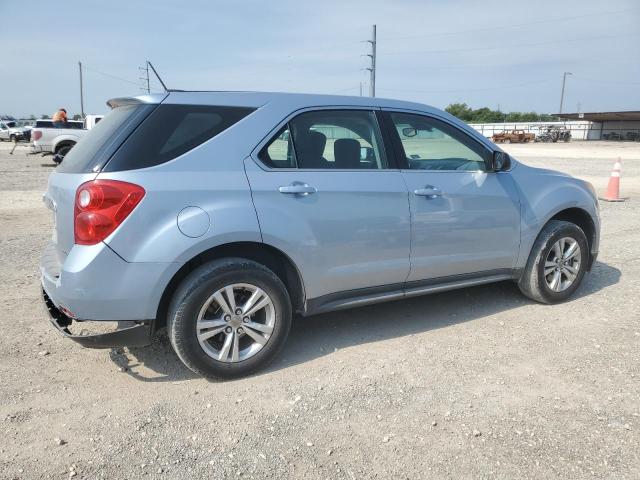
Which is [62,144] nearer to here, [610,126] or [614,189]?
[614,189]

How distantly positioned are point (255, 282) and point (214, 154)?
2.76ft

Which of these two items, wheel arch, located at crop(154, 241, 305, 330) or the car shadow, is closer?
wheel arch, located at crop(154, 241, 305, 330)

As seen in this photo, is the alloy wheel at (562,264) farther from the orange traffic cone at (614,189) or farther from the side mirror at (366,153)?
the orange traffic cone at (614,189)

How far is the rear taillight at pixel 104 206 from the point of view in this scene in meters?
2.89

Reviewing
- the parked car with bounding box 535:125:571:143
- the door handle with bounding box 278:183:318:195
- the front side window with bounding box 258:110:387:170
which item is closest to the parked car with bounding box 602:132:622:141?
the parked car with bounding box 535:125:571:143

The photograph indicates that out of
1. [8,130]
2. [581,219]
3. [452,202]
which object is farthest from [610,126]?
[452,202]

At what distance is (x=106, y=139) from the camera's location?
3113mm

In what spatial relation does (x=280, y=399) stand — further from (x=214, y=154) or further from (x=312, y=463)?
(x=214, y=154)

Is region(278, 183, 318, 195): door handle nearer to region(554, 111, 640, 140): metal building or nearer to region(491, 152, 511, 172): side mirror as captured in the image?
region(491, 152, 511, 172): side mirror

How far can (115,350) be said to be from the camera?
379cm

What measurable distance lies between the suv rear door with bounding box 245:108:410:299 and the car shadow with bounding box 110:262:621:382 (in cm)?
50

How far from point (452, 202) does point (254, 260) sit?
1610 mm

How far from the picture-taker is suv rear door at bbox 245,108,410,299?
130 inches

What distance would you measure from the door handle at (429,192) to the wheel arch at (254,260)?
43.5 inches
